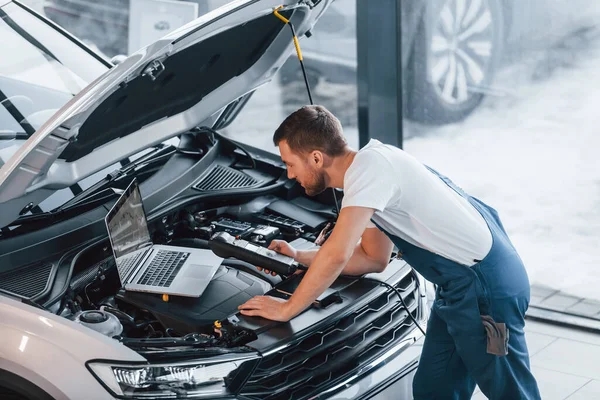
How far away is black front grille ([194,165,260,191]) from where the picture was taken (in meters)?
3.27

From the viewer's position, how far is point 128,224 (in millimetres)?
2742

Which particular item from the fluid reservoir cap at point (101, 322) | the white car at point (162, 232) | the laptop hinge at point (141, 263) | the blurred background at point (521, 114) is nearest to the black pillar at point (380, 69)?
the blurred background at point (521, 114)

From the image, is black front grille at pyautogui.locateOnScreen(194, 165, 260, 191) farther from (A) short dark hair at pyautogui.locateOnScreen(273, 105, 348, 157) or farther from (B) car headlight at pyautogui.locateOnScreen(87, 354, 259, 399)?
(B) car headlight at pyautogui.locateOnScreen(87, 354, 259, 399)

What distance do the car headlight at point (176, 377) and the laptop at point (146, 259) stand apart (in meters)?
0.38

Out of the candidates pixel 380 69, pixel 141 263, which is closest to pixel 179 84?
pixel 141 263

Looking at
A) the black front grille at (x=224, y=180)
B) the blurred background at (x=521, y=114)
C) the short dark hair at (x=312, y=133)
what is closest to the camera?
the short dark hair at (x=312, y=133)

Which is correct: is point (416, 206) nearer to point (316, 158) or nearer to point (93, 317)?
point (316, 158)

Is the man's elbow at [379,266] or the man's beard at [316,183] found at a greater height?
the man's beard at [316,183]

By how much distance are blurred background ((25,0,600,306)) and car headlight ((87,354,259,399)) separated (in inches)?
103

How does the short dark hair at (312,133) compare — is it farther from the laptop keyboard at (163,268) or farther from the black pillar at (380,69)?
the black pillar at (380,69)

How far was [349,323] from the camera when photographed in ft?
8.42

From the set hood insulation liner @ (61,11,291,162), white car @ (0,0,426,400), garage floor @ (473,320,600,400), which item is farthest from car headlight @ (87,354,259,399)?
garage floor @ (473,320,600,400)

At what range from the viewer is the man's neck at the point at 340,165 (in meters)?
2.47

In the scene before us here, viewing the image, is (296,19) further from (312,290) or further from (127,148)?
(312,290)
